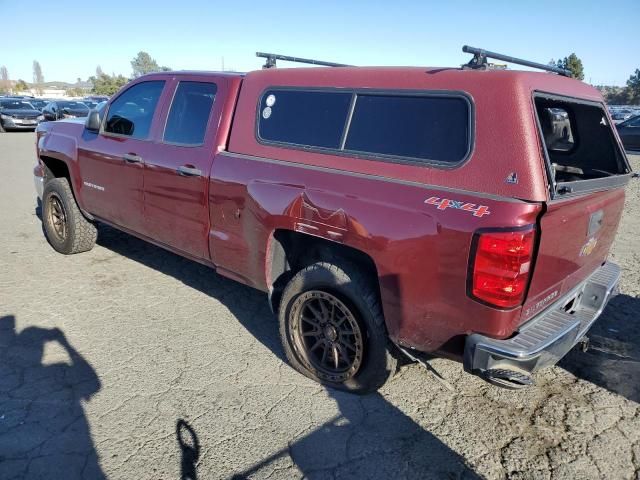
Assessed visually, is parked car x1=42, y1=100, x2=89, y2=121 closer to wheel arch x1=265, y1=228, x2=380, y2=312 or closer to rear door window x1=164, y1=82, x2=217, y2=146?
rear door window x1=164, y1=82, x2=217, y2=146

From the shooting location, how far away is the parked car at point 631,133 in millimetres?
15203

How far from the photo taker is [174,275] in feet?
15.7

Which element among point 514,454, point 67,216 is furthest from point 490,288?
point 67,216

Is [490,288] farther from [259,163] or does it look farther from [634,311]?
[634,311]

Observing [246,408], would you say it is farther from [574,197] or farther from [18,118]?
[18,118]

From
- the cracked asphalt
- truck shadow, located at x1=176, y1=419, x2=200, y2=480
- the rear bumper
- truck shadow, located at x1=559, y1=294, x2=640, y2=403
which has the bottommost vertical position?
truck shadow, located at x1=176, y1=419, x2=200, y2=480

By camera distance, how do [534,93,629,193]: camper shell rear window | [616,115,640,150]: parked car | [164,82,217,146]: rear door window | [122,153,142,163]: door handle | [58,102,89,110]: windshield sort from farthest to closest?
[58,102,89,110]: windshield → [616,115,640,150]: parked car → [122,153,142,163]: door handle → [164,82,217,146]: rear door window → [534,93,629,193]: camper shell rear window

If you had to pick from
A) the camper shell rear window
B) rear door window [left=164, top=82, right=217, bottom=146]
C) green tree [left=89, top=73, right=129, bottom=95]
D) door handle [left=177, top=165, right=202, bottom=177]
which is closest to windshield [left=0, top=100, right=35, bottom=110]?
rear door window [left=164, top=82, right=217, bottom=146]

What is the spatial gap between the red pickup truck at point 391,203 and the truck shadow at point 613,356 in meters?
0.55

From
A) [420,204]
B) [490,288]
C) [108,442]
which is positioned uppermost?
[420,204]

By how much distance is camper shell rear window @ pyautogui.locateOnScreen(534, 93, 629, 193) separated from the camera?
10.6 ft

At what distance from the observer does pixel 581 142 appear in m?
3.51

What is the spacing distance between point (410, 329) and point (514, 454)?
883 mm

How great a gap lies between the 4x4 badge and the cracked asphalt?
1.33 meters
